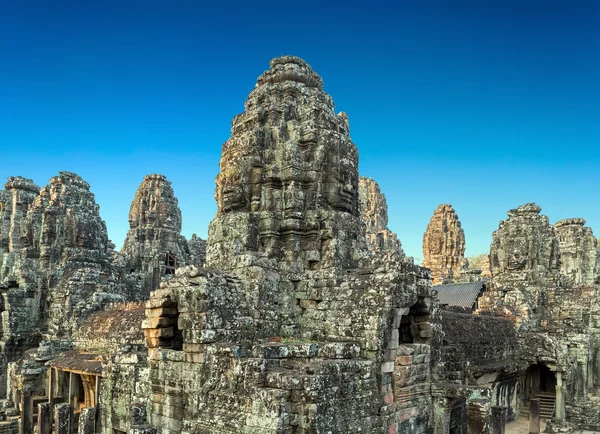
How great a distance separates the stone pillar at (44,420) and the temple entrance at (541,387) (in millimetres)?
17759

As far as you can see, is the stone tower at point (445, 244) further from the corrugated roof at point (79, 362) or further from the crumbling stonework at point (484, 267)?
the corrugated roof at point (79, 362)

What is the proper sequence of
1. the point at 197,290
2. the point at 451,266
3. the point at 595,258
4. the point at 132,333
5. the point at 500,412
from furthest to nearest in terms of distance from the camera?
1. the point at 451,266
2. the point at 595,258
3. the point at 132,333
4. the point at 500,412
5. the point at 197,290

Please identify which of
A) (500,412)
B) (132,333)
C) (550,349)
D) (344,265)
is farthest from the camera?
(550,349)

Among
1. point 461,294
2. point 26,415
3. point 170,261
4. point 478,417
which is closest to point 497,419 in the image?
point 478,417

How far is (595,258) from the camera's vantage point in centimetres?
4584

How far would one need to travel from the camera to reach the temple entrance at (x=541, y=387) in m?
20.7

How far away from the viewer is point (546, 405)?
2058 centimetres

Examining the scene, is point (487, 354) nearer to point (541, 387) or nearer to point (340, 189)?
point (541, 387)

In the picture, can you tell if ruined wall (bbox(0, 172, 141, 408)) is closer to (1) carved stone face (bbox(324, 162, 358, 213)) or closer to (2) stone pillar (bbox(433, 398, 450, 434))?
(1) carved stone face (bbox(324, 162, 358, 213))

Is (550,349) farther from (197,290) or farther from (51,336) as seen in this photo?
(51,336)

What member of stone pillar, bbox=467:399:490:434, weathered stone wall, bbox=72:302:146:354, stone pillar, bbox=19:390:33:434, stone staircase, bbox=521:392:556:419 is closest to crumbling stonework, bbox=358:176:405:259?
stone staircase, bbox=521:392:556:419

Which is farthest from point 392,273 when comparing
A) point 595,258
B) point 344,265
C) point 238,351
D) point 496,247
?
point 595,258

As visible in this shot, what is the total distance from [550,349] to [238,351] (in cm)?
1560

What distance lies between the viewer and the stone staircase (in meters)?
20.1
